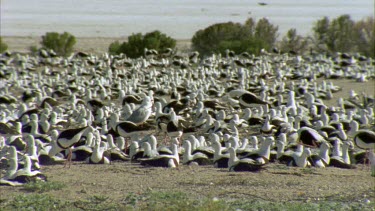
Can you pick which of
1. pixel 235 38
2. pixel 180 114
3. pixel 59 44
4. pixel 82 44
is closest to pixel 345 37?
pixel 235 38

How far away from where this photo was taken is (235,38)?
132 feet

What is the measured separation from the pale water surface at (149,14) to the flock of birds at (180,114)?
26.6 metres

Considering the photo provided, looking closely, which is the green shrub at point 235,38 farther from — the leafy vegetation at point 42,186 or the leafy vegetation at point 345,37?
the leafy vegetation at point 42,186

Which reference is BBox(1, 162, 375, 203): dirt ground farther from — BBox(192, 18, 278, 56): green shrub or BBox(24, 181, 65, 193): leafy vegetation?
BBox(192, 18, 278, 56): green shrub

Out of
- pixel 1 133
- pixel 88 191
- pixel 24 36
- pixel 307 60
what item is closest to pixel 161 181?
pixel 88 191

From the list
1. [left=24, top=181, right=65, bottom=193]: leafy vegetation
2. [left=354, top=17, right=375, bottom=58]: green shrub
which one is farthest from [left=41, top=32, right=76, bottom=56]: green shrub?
[left=24, top=181, right=65, bottom=193]: leafy vegetation

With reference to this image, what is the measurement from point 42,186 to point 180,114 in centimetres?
850

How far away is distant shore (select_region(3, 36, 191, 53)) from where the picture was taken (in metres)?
44.7

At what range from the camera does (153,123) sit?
17.8 metres

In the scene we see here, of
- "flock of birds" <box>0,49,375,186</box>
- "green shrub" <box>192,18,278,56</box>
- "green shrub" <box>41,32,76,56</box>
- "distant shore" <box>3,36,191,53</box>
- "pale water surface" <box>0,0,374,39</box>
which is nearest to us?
"flock of birds" <box>0,49,375,186</box>

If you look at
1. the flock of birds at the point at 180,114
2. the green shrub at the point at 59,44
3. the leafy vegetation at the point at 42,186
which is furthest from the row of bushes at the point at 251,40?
the leafy vegetation at the point at 42,186

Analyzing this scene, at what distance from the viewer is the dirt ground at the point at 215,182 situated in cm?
1057

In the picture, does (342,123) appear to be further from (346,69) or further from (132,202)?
(346,69)

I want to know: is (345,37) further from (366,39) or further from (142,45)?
(142,45)
